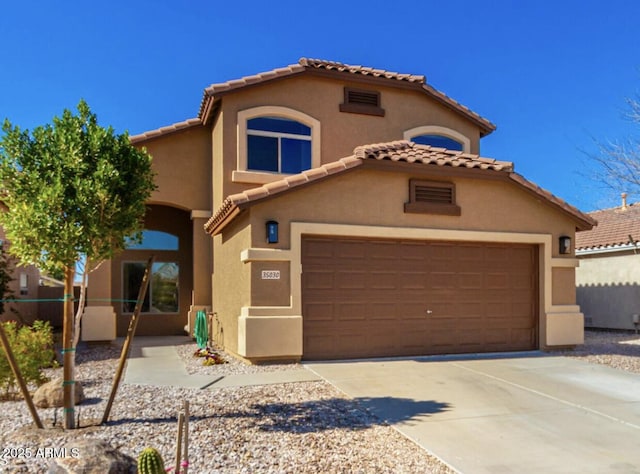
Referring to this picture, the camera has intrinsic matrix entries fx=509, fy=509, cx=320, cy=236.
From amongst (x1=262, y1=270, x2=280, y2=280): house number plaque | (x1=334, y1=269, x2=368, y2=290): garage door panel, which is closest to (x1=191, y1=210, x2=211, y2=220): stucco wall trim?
(x1=262, y1=270, x2=280, y2=280): house number plaque

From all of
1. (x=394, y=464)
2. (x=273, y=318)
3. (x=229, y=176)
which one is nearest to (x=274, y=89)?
(x=229, y=176)

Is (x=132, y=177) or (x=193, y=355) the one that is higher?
(x=132, y=177)

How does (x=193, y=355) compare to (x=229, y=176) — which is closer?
(x=193, y=355)

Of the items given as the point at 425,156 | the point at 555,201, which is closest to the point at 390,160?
the point at 425,156

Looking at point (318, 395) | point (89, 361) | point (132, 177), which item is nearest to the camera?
point (132, 177)

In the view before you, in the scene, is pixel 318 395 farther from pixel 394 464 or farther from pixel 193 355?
pixel 193 355

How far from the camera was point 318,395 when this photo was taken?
295 inches

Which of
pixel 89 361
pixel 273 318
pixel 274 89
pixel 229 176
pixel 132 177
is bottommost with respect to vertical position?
pixel 89 361

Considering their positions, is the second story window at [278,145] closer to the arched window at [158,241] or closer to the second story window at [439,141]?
the second story window at [439,141]

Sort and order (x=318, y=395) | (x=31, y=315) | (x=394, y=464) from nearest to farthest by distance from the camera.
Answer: (x=394, y=464), (x=318, y=395), (x=31, y=315)

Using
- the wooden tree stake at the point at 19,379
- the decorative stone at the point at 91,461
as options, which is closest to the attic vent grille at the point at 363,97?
the wooden tree stake at the point at 19,379

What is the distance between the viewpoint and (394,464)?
4.95 m

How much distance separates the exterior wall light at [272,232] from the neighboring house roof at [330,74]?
4.82 meters

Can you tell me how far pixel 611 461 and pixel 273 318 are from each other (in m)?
6.14
